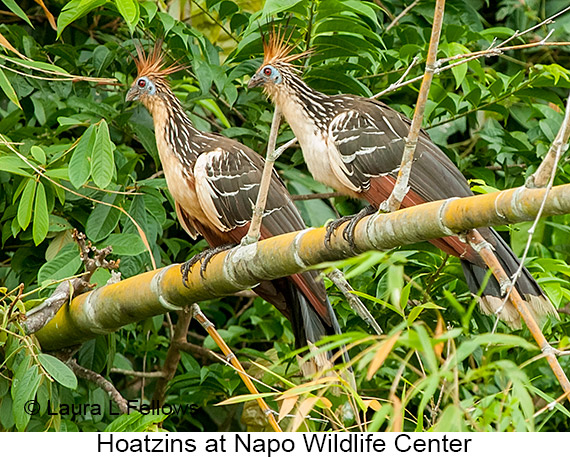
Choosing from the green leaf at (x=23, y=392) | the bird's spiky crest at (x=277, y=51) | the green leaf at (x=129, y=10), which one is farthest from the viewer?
the bird's spiky crest at (x=277, y=51)

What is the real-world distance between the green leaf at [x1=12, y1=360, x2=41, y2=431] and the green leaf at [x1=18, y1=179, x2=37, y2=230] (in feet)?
1.62

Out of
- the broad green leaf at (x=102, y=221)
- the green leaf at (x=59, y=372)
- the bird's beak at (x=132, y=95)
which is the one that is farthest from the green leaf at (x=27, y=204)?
the bird's beak at (x=132, y=95)

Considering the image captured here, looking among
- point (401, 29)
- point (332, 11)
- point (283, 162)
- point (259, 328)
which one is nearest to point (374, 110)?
point (332, 11)

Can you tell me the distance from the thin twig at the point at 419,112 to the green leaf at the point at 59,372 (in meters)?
1.06

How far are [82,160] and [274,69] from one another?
29.6 inches

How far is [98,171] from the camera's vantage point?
8.71 ft

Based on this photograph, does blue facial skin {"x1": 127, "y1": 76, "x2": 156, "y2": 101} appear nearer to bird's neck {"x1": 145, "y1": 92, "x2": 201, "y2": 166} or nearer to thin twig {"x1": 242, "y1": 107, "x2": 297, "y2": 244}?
bird's neck {"x1": 145, "y1": 92, "x2": 201, "y2": 166}

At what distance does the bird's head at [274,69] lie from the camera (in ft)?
9.71

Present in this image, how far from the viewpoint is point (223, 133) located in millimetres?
3580

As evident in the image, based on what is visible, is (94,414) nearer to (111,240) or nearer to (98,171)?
(111,240)

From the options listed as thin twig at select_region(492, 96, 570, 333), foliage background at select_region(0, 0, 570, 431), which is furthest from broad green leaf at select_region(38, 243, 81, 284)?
thin twig at select_region(492, 96, 570, 333)

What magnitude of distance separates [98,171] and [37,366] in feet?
2.06

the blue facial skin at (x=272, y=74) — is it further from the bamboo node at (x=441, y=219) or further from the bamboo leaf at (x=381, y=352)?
the bamboo leaf at (x=381, y=352)

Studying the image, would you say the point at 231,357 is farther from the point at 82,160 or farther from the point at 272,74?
the point at 272,74
